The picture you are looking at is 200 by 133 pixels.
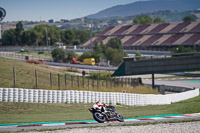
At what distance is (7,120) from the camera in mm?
21875

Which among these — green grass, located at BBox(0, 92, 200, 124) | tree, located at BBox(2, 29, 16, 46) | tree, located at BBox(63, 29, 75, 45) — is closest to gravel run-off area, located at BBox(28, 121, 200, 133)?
green grass, located at BBox(0, 92, 200, 124)

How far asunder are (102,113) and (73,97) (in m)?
10.9

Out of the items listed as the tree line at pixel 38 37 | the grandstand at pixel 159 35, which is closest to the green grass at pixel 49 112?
the grandstand at pixel 159 35

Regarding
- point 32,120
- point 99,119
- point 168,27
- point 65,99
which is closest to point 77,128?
point 99,119

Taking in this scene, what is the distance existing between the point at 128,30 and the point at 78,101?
13081cm

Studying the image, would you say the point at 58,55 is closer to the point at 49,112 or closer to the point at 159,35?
the point at 159,35

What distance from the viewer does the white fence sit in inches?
1103

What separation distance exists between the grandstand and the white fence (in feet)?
273

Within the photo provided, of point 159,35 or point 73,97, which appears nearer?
point 73,97

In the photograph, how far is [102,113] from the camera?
2020 cm

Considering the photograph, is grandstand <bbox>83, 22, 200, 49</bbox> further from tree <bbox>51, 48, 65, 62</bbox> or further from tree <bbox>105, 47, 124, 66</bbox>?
tree <bbox>51, 48, 65, 62</bbox>

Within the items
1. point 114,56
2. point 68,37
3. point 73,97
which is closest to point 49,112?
point 73,97

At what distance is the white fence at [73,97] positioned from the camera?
28.0m

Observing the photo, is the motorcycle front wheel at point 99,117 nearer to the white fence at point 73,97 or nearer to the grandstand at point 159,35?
the white fence at point 73,97
